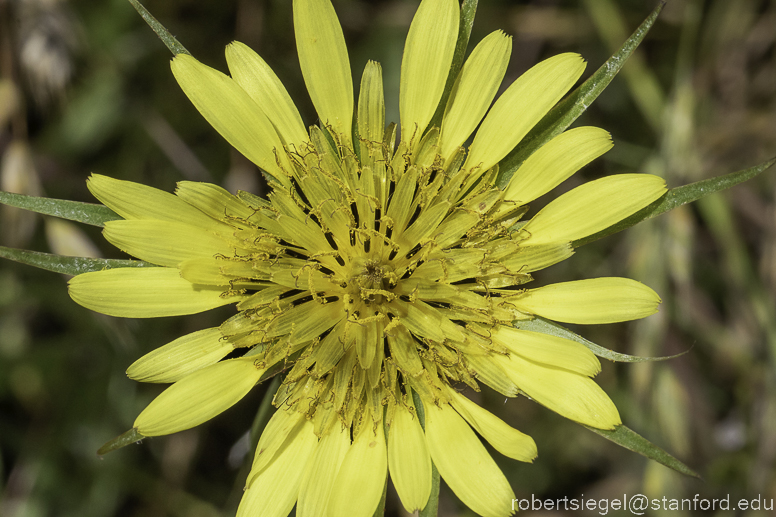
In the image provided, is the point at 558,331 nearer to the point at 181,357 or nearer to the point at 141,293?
the point at 181,357

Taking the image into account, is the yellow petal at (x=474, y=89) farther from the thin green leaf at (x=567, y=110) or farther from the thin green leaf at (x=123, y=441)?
the thin green leaf at (x=123, y=441)

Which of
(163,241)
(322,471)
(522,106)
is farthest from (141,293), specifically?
(522,106)

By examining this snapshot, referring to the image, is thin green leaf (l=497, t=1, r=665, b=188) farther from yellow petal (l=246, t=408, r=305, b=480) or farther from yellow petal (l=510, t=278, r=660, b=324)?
yellow petal (l=246, t=408, r=305, b=480)

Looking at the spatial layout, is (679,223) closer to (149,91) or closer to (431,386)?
(431,386)

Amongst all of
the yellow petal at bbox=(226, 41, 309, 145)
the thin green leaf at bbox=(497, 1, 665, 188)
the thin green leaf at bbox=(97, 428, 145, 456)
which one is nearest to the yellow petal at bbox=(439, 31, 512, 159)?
the thin green leaf at bbox=(497, 1, 665, 188)

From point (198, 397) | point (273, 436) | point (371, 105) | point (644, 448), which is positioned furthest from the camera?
point (371, 105)
